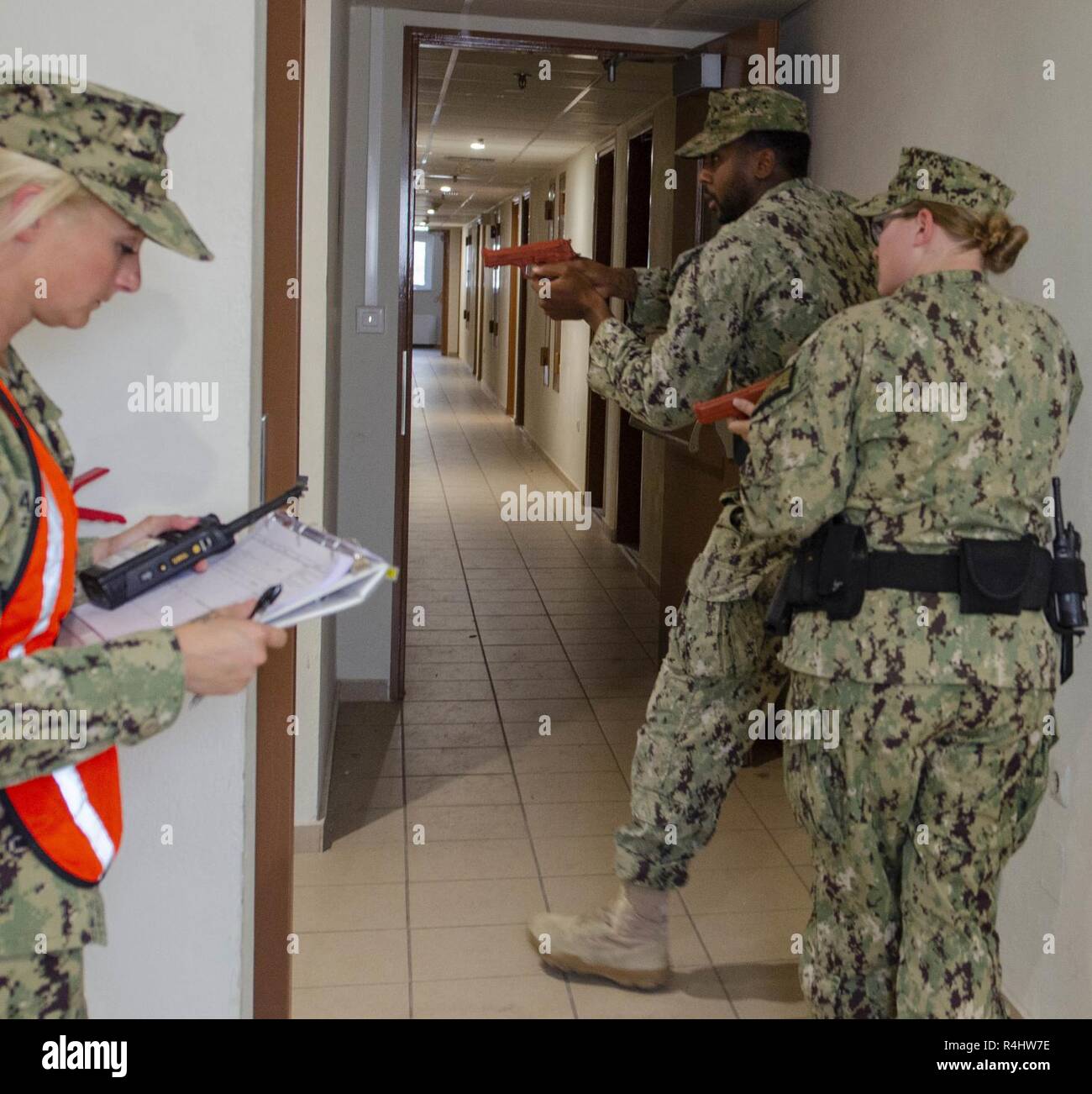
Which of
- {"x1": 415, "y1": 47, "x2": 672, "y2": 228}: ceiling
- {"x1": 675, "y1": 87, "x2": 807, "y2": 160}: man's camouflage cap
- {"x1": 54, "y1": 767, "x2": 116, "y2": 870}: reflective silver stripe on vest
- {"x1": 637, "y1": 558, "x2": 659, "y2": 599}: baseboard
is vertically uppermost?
{"x1": 415, "y1": 47, "x2": 672, "y2": 228}: ceiling

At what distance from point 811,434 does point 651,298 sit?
3.63 feet

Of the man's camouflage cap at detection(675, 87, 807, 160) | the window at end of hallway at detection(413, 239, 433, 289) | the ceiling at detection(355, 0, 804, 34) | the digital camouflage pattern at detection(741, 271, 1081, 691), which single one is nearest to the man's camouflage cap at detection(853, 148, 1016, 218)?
the digital camouflage pattern at detection(741, 271, 1081, 691)

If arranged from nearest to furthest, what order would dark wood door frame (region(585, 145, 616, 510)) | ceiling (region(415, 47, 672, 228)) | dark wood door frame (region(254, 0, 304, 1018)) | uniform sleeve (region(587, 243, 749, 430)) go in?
dark wood door frame (region(254, 0, 304, 1018)) → uniform sleeve (region(587, 243, 749, 430)) → ceiling (region(415, 47, 672, 228)) → dark wood door frame (region(585, 145, 616, 510))

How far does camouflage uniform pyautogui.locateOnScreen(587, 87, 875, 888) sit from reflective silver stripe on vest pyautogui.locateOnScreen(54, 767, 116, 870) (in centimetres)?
156

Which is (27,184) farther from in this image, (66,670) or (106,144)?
(66,670)

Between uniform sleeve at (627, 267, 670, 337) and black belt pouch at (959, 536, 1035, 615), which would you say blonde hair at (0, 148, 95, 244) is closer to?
black belt pouch at (959, 536, 1035, 615)

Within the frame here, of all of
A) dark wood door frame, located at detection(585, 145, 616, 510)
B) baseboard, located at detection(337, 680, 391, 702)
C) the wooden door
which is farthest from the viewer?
the wooden door

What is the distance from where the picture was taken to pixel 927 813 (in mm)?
2025

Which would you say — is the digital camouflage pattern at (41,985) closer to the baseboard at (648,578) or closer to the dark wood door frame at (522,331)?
the baseboard at (648,578)

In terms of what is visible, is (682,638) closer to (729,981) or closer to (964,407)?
(729,981)

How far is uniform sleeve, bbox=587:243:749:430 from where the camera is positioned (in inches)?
97.0

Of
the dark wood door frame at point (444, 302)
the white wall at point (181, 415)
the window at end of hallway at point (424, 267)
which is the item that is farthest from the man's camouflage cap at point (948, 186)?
the window at end of hallway at point (424, 267)

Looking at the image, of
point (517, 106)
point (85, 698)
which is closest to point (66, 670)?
point (85, 698)
